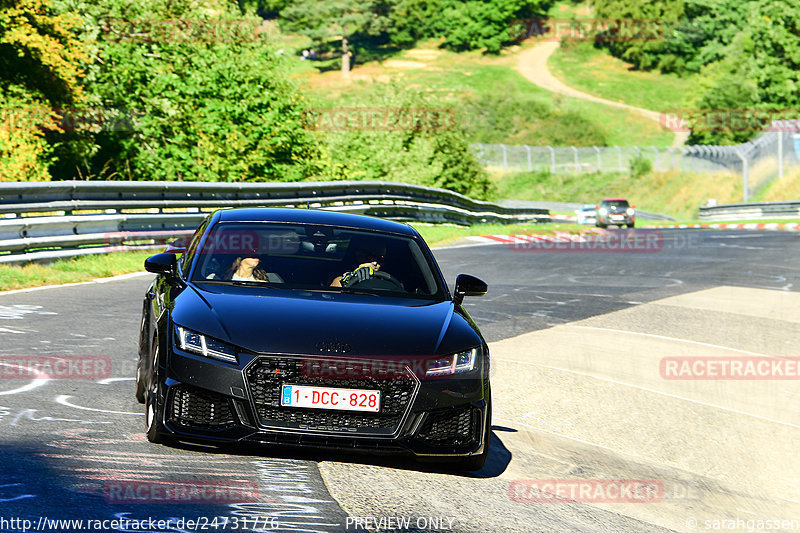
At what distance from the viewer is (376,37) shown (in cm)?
13762

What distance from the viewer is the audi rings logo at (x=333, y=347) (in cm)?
577

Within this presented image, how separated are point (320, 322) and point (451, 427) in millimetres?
914

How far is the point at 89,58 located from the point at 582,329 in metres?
18.9

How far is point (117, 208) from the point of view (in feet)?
56.5

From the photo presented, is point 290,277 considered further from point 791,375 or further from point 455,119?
point 455,119

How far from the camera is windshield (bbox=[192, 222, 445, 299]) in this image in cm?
690

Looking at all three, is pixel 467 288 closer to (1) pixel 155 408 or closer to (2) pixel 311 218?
(2) pixel 311 218

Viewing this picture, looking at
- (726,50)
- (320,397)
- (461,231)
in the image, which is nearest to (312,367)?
(320,397)

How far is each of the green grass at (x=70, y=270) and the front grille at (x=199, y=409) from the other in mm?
8557

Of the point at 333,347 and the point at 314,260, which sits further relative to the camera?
the point at 314,260

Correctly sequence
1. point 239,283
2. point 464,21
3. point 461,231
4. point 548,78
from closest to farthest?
point 239,283 → point 461,231 → point 548,78 → point 464,21

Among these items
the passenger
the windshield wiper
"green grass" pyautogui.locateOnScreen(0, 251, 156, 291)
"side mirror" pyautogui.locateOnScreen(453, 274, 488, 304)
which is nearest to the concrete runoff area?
"side mirror" pyautogui.locateOnScreen(453, 274, 488, 304)

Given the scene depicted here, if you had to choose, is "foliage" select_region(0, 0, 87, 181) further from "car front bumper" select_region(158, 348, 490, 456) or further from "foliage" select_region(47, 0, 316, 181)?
"car front bumper" select_region(158, 348, 490, 456)

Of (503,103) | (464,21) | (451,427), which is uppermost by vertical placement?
(464,21)
